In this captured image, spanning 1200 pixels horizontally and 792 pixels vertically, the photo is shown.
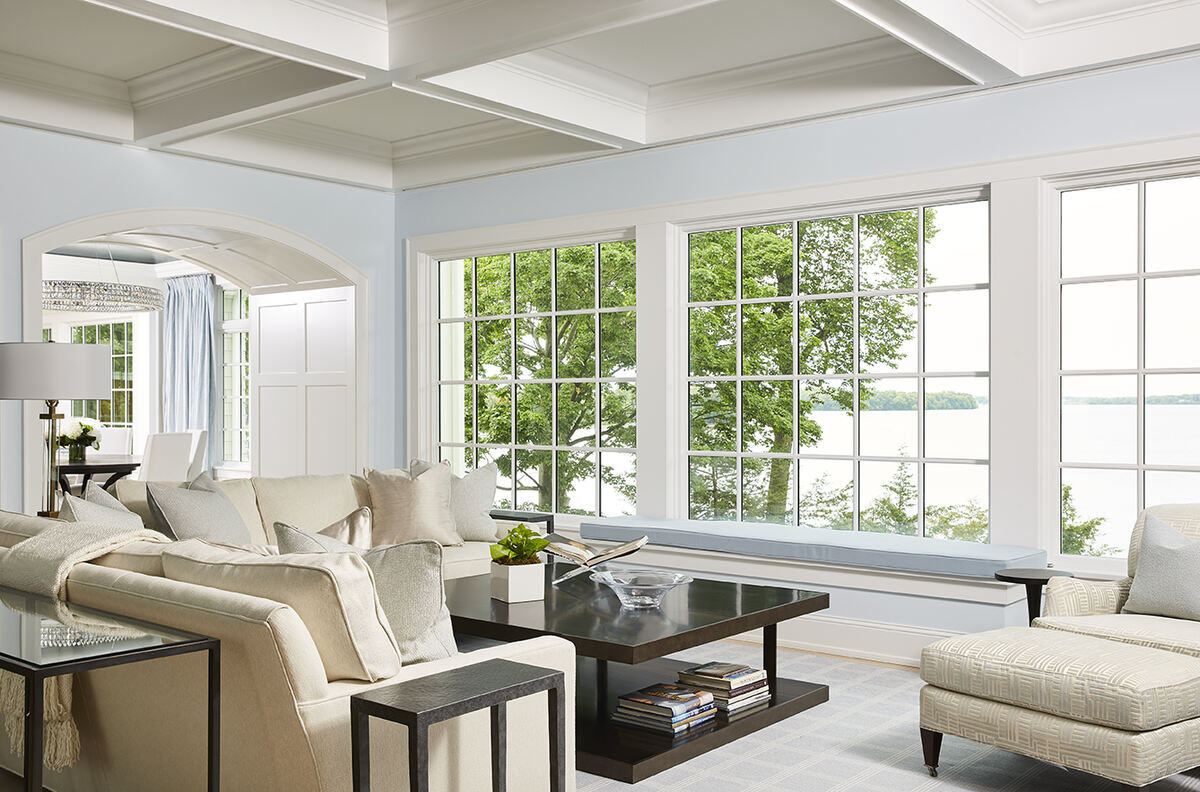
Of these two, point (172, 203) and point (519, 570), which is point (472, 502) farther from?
point (172, 203)

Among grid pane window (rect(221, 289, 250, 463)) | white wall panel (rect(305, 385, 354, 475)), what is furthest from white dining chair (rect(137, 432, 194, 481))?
grid pane window (rect(221, 289, 250, 463))

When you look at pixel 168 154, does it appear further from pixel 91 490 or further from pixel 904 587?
pixel 904 587

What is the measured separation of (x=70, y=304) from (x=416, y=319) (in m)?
3.55

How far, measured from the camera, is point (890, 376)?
514cm

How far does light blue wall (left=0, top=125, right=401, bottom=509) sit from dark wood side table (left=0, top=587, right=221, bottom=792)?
10.9 feet

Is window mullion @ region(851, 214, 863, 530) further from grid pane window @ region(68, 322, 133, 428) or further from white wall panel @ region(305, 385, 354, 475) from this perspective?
grid pane window @ region(68, 322, 133, 428)

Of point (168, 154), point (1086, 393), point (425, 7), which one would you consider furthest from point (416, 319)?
point (1086, 393)

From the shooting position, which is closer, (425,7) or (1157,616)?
(1157,616)

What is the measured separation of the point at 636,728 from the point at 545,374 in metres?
3.24

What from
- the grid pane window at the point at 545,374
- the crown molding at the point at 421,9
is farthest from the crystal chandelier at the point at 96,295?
the crown molding at the point at 421,9

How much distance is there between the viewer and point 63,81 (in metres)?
5.33

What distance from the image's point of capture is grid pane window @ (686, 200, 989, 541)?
496 centimetres

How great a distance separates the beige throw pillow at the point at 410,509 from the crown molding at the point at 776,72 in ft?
7.79

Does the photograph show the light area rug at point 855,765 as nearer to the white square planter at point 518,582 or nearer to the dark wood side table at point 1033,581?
the dark wood side table at point 1033,581
